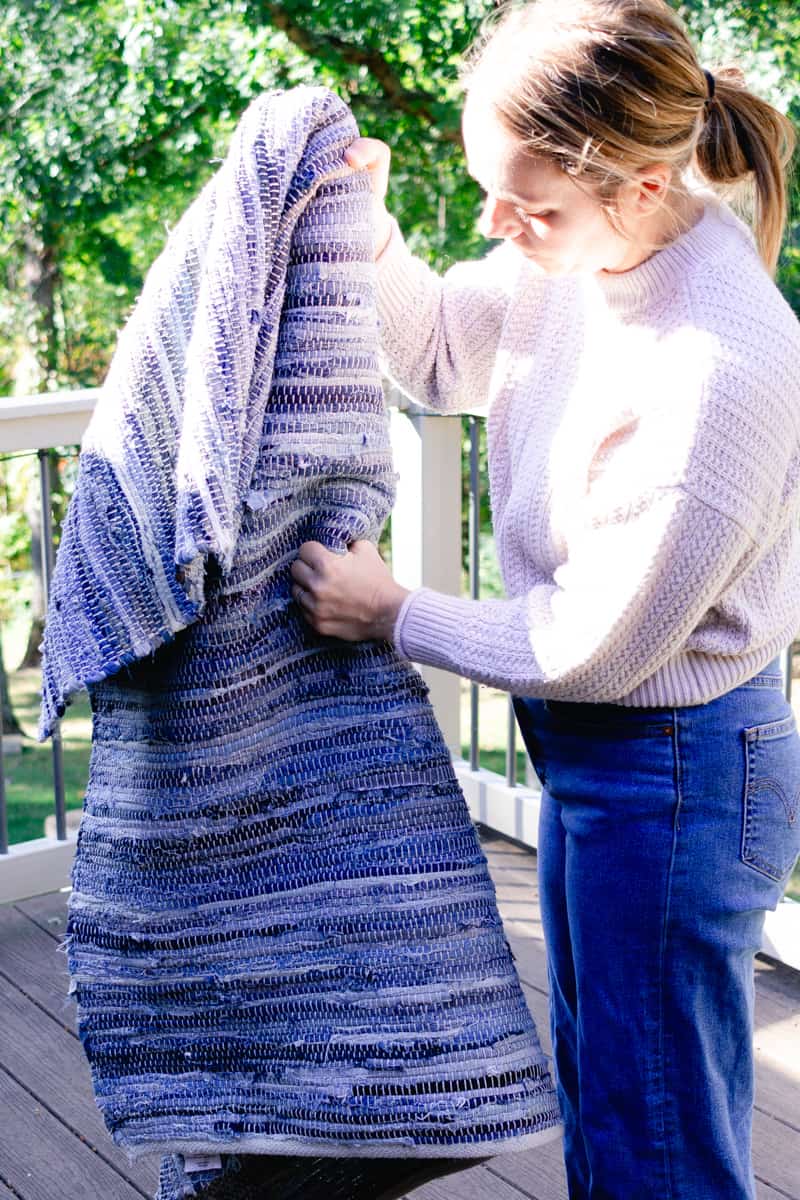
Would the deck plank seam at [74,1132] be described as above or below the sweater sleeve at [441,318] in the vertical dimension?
below

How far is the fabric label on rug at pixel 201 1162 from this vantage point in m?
1.31

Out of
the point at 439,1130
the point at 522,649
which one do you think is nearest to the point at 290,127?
the point at 522,649

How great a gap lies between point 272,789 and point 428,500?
6.53ft

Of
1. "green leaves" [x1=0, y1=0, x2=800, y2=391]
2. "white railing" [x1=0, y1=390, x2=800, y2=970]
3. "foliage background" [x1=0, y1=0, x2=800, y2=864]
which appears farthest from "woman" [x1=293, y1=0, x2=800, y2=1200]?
"green leaves" [x1=0, y1=0, x2=800, y2=391]

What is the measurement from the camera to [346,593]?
4.09ft

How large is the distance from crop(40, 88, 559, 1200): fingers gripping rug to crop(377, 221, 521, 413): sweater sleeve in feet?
0.74

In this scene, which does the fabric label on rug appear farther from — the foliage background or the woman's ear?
the foliage background

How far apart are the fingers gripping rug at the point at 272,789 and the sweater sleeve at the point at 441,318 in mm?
226

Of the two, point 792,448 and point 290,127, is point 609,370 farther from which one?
point 290,127

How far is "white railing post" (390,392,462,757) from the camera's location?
318 cm

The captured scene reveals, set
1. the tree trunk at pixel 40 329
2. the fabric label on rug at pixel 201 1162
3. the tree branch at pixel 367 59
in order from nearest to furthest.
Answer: the fabric label on rug at pixel 201 1162 → the tree branch at pixel 367 59 → the tree trunk at pixel 40 329

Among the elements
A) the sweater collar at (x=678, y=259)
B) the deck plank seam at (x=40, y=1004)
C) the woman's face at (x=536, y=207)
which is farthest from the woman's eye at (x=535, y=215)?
the deck plank seam at (x=40, y=1004)

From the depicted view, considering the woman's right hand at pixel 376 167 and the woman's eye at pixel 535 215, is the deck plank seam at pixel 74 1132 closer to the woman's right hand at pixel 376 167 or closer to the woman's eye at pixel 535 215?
the woman's right hand at pixel 376 167

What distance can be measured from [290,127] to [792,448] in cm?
52
